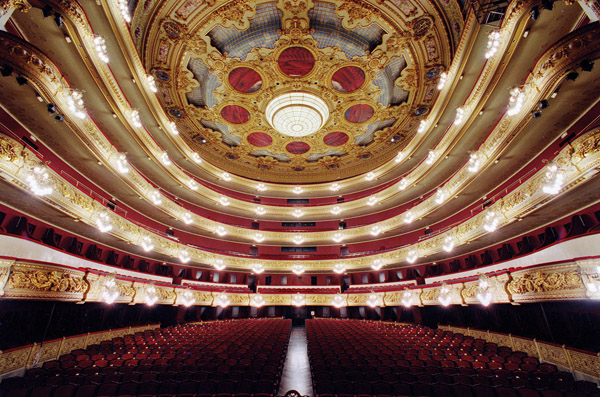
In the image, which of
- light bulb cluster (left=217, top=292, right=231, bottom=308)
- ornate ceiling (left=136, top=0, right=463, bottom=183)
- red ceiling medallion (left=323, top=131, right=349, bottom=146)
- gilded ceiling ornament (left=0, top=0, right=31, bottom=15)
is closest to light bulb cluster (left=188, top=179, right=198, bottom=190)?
ornate ceiling (left=136, top=0, right=463, bottom=183)

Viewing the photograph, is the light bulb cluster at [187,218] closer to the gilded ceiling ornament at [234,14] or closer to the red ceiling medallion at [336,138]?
the gilded ceiling ornament at [234,14]

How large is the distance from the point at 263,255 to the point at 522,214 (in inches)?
639

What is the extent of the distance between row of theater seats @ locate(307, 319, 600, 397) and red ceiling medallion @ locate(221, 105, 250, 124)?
516 inches

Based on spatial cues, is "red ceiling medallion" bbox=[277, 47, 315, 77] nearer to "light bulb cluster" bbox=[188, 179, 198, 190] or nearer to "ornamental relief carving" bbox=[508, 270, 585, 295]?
"light bulb cluster" bbox=[188, 179, 198, 190]

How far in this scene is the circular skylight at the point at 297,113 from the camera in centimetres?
1388

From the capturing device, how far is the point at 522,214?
7949 mm

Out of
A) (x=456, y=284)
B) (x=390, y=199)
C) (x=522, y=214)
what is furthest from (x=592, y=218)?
(x=390, y=199)

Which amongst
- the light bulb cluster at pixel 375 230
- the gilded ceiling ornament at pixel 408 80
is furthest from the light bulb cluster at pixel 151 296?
the gilded ceiling ornament at pixel 408 80

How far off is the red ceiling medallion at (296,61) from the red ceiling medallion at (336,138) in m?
5.45

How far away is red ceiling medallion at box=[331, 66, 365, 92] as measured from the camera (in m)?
12.4

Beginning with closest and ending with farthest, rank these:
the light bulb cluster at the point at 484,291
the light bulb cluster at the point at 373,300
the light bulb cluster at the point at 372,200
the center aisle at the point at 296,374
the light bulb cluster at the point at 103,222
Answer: the center aisle at the point at 296,374 → the light bulb cluster at the point at 484,291 → the light bulb cluster at the point at 103,222 → the light bulb cluster at the point at 373,300 → the light bulb cluster at the point at 372,200

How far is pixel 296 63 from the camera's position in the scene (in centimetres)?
1215

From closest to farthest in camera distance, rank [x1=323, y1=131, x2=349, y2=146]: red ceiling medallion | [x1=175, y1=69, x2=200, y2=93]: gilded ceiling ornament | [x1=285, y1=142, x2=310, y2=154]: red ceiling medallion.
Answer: [x1=175, y1=69, x2=200, y2=93]: gilded ceiling ornament
[x1=323, y1=131, x2=349, y2=146]: red ceiling medallion
[x1=285, y1=142, x2=310, y2=154]: red ceiling medallion

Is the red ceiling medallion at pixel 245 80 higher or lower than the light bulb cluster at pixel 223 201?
higher
